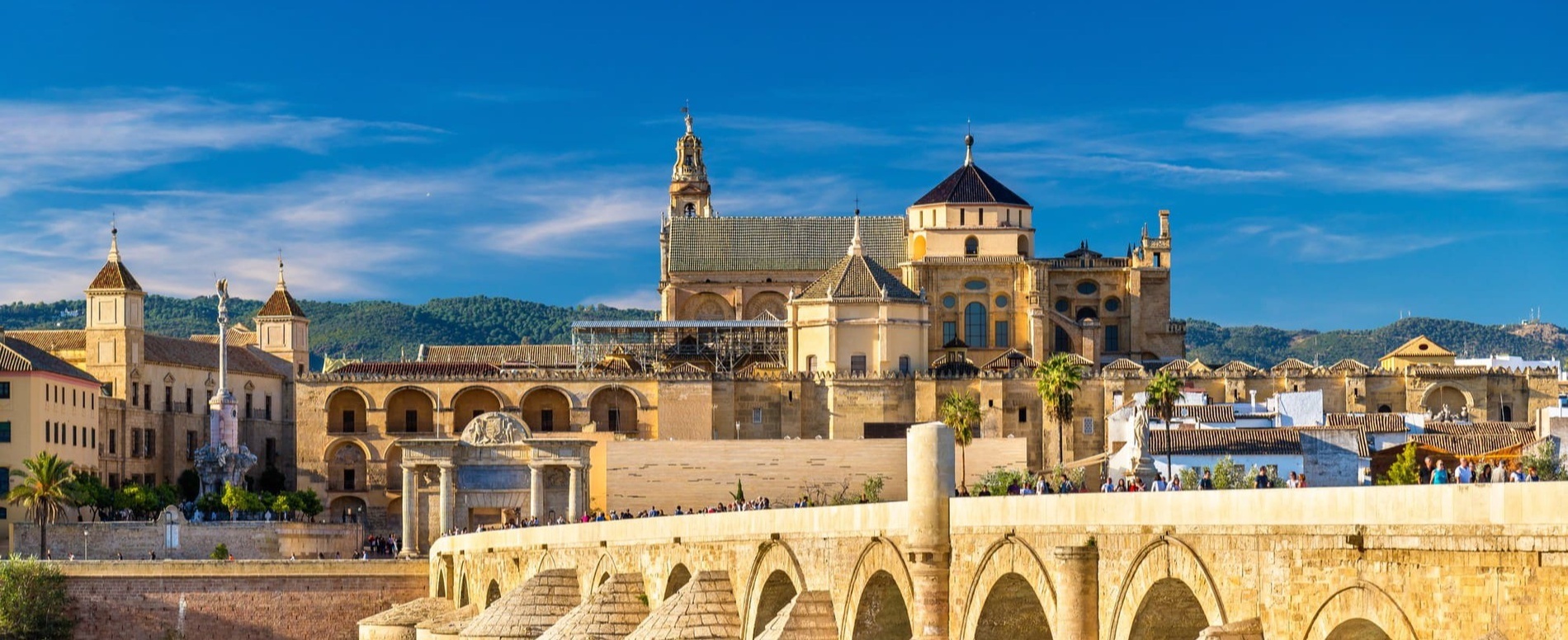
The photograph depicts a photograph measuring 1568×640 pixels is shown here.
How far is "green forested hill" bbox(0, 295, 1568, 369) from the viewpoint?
584 feet

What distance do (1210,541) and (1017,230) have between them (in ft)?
254

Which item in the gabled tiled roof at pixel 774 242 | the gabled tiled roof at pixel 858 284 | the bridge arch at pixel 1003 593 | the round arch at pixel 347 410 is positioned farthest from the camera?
the gabled tiled roof at pixel 774 242

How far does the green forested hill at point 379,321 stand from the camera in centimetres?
17788

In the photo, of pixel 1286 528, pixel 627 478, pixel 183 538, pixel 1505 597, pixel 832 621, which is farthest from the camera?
pixel 627 478

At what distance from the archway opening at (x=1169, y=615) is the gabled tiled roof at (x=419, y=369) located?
72139mm

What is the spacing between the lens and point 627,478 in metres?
83.4

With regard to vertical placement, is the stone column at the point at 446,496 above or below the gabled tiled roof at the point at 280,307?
below

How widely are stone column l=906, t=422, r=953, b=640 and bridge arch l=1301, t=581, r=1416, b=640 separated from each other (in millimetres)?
8491

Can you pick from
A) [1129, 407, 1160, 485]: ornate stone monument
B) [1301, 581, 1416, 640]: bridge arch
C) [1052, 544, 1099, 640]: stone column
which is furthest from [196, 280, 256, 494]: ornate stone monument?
[1301, 581, 1416, 640]: bridge arch

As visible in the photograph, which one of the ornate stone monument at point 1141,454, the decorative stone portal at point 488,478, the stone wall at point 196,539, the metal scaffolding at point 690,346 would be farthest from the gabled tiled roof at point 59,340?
the ornate stone monument at point 1141,454

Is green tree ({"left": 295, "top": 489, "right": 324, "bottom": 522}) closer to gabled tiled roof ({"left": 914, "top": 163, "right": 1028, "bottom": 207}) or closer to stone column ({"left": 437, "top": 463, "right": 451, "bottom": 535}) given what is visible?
stone column ({"left": 437, "top": 463, "right": 451, "bottom": 535})

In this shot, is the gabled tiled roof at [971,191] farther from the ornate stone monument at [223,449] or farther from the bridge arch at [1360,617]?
the bridge arch at [1360,617]

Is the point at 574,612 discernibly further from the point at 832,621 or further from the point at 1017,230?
the point at 1017,230

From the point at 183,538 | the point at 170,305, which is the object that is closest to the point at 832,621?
the point at 183,538
